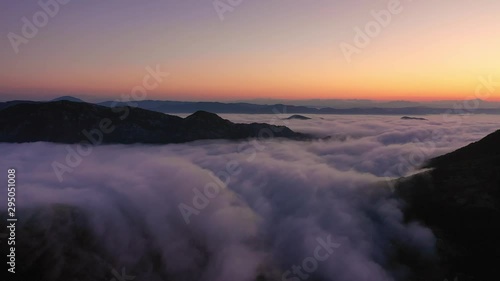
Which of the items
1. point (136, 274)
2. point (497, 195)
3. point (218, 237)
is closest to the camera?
point (497, 195)

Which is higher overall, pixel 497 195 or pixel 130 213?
pixel 497 195

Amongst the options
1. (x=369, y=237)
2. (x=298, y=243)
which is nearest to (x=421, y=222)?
(x=369, y=237)

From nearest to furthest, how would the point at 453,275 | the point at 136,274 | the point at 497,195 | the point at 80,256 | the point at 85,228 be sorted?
1. the point at 453,275
2. the point at 497,195
3. the point at 80,256
4. the point at 136,274
5. the point at 85,228

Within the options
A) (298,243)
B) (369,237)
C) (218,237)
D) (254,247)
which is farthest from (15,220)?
(369,237)

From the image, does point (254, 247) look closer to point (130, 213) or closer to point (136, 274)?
point (136, 274)

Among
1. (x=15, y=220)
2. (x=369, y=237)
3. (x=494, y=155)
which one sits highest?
(x=494, y=155)

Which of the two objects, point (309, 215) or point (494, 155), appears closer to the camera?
point (494, 155)
